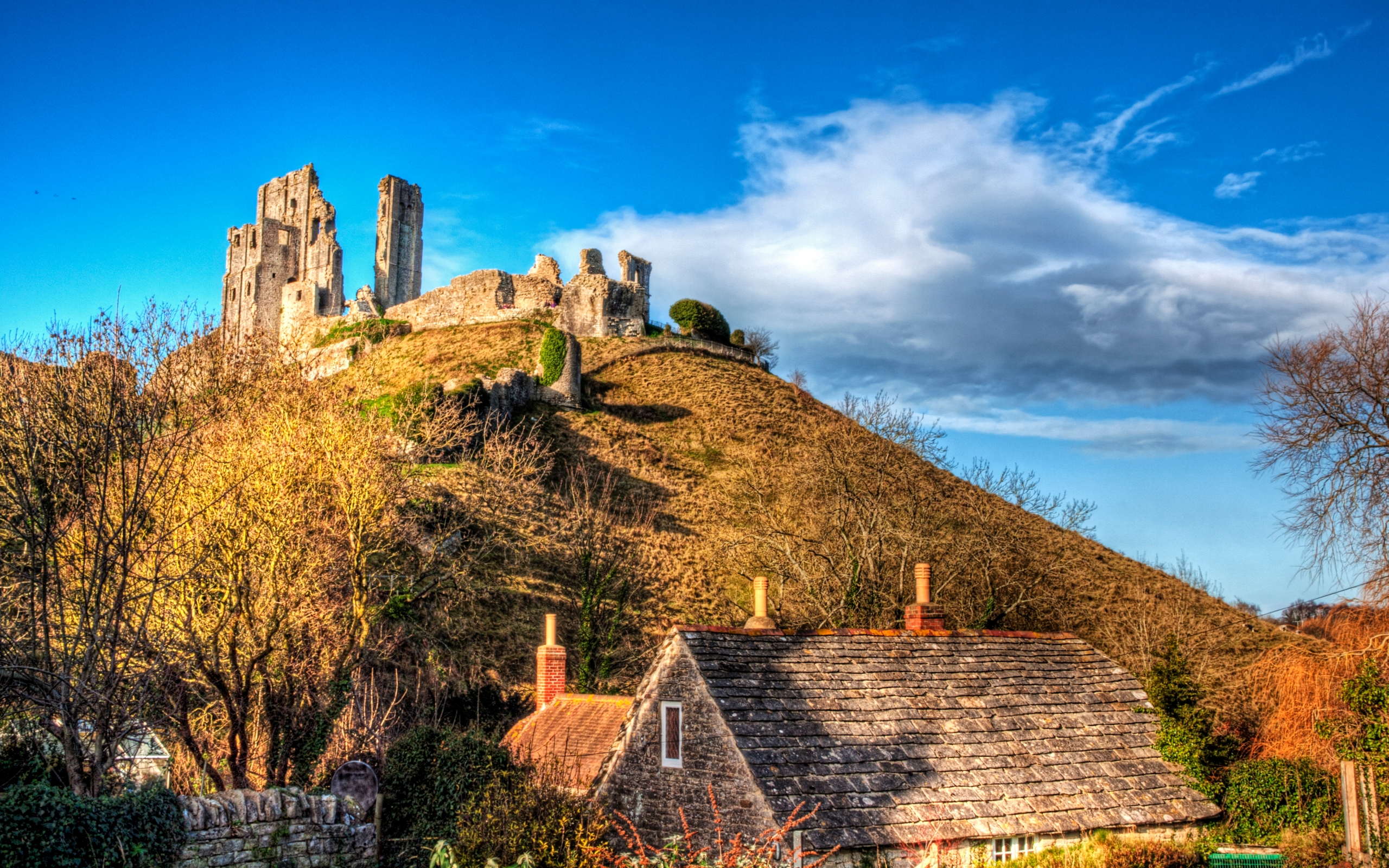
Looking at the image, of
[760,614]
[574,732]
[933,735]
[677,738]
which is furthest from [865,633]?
[574,732]

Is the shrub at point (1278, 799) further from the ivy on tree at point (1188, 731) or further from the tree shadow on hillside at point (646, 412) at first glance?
the tree shadow on hillside at point (646, 412)

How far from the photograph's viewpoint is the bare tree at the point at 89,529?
10.5m

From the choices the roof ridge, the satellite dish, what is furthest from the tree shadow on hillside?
the satellite dish

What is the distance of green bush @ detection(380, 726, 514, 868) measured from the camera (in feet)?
47.5

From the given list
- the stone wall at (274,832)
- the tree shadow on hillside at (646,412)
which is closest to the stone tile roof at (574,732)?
the stone wall at (274,832)

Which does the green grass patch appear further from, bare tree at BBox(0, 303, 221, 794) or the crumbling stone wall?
bare tree at BBox(0, 303, 221, 794)

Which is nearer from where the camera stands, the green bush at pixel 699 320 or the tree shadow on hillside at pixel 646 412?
the tree shadow on hillside at pixel 646 412

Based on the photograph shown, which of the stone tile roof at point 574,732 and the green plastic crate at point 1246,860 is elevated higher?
the stone tile roof at point 574,732

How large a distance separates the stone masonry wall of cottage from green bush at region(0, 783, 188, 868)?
18.7 ft

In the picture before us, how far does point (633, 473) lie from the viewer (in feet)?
140

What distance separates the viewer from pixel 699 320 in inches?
2459

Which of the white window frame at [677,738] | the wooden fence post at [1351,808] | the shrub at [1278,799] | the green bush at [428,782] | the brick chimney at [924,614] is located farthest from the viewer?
the brick chimney at [924,614]

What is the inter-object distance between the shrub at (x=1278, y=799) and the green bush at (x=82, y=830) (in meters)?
14.6

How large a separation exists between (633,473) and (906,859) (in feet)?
104
